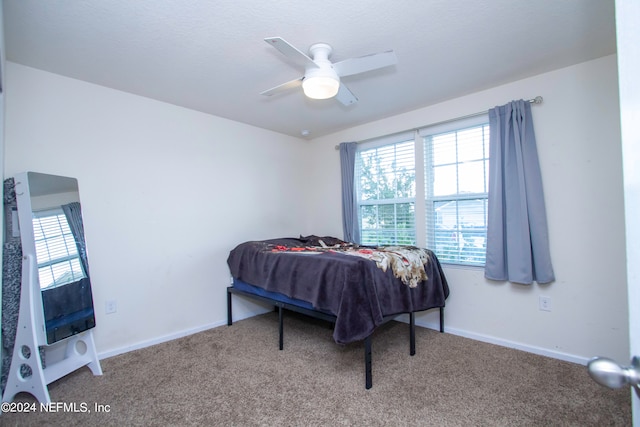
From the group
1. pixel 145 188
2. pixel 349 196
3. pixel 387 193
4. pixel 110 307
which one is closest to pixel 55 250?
pixel 110 307

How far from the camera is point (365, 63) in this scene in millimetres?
1815

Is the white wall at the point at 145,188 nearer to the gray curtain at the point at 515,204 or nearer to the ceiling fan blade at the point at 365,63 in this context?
the ceiling fan blade at the point at 365,63

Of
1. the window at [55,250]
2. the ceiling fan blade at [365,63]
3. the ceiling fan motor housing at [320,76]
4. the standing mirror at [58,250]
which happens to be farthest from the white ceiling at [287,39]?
the window at [55,250]

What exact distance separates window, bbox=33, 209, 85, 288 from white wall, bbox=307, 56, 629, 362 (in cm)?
334

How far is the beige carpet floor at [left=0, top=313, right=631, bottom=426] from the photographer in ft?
5.50

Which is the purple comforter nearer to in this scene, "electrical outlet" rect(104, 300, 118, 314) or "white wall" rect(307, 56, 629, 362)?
"white wall" rect(307, 56, 629, 362)

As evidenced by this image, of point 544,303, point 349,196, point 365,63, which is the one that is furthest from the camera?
point 349,196

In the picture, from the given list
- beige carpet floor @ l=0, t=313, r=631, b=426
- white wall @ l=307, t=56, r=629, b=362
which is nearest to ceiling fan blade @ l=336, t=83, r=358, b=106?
white wall @ l=307, t=56, r=629, b=362

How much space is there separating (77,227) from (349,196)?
2614mm

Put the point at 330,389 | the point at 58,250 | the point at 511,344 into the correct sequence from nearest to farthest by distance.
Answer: the point at 330,389
the point at 58,250
the point at 511,344

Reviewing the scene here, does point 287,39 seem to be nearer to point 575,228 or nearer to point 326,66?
→ point 326,66

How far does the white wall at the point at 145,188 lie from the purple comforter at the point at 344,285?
587 mm

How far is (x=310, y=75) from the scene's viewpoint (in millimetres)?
1849

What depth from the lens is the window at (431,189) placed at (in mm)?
2785
